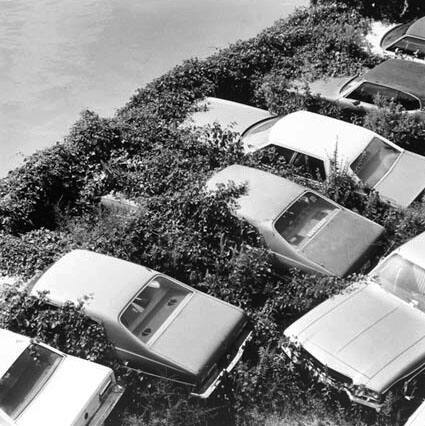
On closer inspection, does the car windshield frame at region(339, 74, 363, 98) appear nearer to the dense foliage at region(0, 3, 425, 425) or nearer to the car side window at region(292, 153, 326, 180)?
the dense foliage at region(0, 3, 425, 425)

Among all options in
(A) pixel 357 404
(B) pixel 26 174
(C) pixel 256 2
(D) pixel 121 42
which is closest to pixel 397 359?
(A) pixel 357 404

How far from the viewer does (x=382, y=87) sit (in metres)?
11.6

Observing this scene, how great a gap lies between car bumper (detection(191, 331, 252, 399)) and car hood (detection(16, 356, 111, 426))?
3.48 ft

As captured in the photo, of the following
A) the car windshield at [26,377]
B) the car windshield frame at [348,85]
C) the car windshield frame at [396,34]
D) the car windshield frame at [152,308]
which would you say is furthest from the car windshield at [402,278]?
the car windshield frame at [396,34]

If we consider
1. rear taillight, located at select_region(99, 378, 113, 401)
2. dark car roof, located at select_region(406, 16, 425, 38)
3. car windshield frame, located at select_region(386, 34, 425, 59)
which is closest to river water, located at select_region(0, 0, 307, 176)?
car windshield frame, located at select_region(386, 34, 425, 59)

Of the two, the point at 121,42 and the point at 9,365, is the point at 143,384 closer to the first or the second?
the point at 9,365

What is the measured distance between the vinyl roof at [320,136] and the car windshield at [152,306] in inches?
135

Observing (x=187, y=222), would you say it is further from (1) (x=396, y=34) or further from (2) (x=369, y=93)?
(1) (x=396, y=34)

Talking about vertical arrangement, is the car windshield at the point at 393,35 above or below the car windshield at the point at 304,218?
above

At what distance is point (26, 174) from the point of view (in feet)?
32.3

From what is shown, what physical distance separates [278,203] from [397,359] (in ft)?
9.14

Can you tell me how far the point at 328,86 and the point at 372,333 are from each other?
6.49 m

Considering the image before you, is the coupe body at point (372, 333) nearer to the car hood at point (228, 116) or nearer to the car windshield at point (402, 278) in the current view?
the car windshield at point (402, 278)

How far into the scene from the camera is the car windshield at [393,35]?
13961 millimetres
